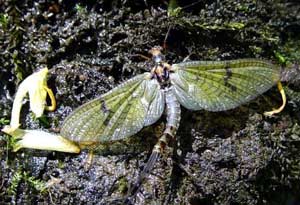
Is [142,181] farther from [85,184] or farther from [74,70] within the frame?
[74,70]

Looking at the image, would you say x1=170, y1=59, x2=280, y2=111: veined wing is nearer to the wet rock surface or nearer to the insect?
the insect

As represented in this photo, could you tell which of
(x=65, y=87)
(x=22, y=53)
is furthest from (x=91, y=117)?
(x=22, y=53)

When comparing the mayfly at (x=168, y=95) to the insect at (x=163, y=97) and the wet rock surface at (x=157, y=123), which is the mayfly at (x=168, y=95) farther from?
the wet rock surface at (x=157, y=123)

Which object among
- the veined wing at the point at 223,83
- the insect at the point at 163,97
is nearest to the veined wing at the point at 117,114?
the insect at the point at 163,97

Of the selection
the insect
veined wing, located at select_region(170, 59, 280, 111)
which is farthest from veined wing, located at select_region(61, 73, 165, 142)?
veined wing, located at select_region(170, 59, 280, 111)

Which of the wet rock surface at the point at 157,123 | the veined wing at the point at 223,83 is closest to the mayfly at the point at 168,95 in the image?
the veined wing at the point at 223,83

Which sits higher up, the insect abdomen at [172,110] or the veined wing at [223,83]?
the veined wing at [223,83]
